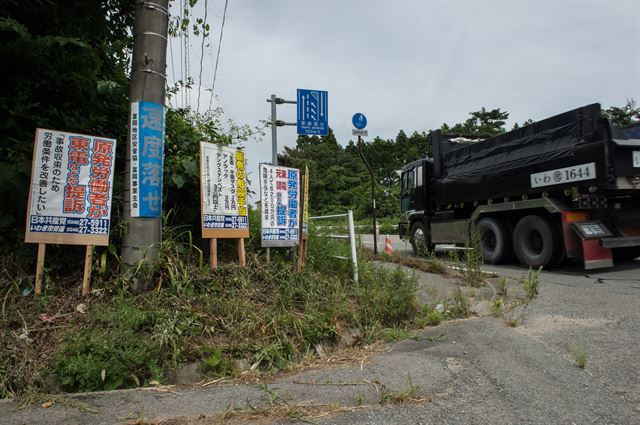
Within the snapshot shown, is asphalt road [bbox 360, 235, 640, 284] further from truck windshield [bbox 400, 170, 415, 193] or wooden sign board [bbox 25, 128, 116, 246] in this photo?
wooden sign board [bbox 25, 128, 116, 246]

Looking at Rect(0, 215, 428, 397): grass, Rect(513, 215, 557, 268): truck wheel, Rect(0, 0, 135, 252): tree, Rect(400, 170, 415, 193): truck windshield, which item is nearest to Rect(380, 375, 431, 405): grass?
Rect(0, 215, 428, 397): grass

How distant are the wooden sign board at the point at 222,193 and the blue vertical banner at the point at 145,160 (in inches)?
18.0

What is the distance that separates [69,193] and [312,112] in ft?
19.5

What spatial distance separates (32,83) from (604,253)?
9023 millimetres

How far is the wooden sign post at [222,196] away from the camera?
4.24 metres

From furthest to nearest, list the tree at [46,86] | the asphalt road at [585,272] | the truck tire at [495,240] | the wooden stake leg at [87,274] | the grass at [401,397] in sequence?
the truck tire at [495,240] → the asphalt road at [585,272] → the tree at [46,86] → the wooden stake leg at [87,274] → the grass at [401,397]

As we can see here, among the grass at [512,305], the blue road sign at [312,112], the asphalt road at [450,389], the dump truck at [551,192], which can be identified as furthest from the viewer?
the blue road sign at [312,112]

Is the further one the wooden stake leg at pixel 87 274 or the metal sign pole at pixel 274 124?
the metal sign pole at pixel 274 124

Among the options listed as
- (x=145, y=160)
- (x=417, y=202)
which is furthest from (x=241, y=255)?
(x=417, y=202)

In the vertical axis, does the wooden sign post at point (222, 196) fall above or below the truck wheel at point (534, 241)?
above

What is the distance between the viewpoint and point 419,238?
1223 centimetres

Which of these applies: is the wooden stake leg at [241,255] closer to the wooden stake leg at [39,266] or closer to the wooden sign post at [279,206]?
the wooden sign post at [279,206]

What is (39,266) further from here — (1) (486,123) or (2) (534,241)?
(1) (486,123)

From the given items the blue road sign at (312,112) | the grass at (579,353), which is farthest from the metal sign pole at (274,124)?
the grass at (579,353)
